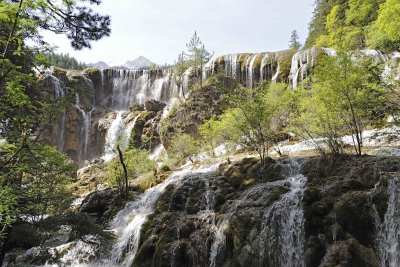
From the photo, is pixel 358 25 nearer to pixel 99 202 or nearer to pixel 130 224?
pixel 99 202

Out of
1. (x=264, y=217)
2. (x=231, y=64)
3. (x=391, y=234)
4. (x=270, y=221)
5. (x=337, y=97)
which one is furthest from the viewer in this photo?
(x=231, y=64)

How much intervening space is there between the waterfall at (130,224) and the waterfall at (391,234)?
9312 mm

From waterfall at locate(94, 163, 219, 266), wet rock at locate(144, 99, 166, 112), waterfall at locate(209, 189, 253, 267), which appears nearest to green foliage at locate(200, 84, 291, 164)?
Result: waterfall at locate(94, 163, 219, 266)

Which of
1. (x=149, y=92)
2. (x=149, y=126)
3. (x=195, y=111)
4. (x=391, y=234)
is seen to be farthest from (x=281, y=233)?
(x=149, y=92)

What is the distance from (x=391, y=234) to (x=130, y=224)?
38.7ft

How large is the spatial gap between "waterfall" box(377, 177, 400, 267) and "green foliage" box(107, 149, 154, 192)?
15262 millimetres

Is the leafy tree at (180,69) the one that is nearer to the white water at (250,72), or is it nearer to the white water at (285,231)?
the white water at (250,72)

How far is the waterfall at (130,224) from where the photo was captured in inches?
591

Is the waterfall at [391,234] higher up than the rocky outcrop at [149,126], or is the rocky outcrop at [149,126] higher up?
the rocky outcrop at [149,126]

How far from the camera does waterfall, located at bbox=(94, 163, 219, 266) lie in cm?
1501

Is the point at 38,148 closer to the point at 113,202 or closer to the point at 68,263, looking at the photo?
the point at 68,263

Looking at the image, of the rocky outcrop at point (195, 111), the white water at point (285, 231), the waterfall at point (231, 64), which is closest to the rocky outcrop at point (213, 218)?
the white water at point (285, 231)

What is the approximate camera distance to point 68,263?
586 inches

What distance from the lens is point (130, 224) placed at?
682 inches
